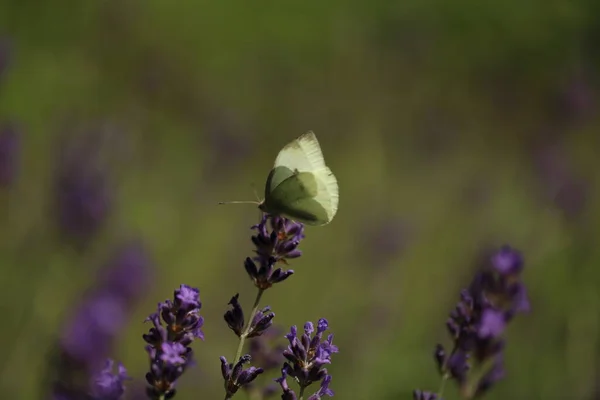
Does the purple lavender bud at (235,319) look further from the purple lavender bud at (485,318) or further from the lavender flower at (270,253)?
the purple lavender bud at (485,318)

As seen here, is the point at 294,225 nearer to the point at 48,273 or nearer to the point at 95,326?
the point at 95,326

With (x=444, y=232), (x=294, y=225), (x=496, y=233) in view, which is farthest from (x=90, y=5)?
(x=294, y=225)

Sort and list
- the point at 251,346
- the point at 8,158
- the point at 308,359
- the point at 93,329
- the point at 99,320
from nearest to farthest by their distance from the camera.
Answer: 1. the point at 308,359
2. the point at 251,346
3. the point at 93,329
4. the point at 99,320
5. the point at 8,158

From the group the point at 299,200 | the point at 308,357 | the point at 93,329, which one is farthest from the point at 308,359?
the point at 93,329

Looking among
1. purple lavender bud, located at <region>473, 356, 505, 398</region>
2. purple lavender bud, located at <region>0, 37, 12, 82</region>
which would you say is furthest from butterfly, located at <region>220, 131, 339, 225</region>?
purple lavender bud, located at <region>0, 37, 12, 82</region>

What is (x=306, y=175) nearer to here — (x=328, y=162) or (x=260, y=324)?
(x=260, y=324)

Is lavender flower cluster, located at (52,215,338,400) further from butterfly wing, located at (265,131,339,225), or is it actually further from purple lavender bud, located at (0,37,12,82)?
purple lavender bud, located at (0,37,12,82)
